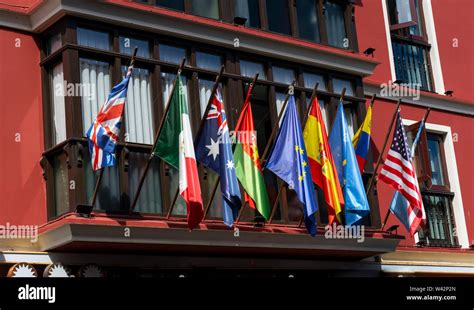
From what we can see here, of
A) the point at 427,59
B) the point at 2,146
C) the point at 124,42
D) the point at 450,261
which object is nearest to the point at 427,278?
the point at 450,261

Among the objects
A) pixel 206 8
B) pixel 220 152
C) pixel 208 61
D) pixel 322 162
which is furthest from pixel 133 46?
pixel 322 162

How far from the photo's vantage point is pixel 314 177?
17.8 meters

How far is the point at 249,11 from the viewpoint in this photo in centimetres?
1906

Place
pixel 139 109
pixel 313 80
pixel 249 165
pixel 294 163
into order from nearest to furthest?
pixel 139 109 < pixel 249 165 < pixel 294 163 < pixel 313 80

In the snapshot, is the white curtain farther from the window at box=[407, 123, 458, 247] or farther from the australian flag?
the window at box=[407, 123, 458, 247]

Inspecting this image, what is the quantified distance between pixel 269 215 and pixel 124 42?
4.35 m

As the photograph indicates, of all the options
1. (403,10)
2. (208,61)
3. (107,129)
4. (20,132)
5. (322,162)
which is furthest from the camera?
(403,10)

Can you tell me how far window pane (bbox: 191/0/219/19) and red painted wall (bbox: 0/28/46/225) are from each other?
11.4ft

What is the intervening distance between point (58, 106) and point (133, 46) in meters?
1.91

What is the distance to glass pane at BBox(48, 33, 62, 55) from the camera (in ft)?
53.4

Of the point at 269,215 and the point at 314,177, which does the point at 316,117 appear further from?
the point at 269,215

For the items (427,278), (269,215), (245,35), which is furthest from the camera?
(427,278)

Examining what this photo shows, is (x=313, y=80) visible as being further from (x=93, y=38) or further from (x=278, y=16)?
(x=93, y=38)

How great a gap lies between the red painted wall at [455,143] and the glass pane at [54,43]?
8363mm
